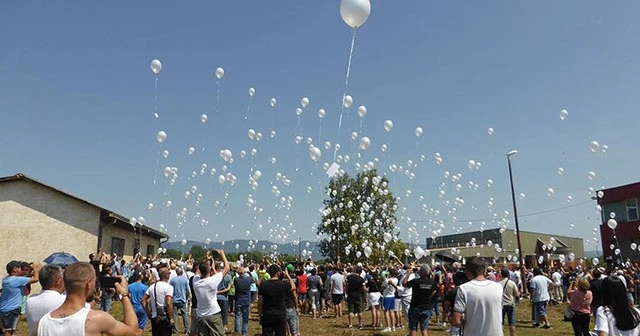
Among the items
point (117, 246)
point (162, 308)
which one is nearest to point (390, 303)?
point (162, 308)

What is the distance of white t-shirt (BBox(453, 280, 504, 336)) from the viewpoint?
4.49 meters

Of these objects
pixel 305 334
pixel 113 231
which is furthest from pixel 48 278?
pixel 113 231

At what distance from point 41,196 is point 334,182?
1421 inches

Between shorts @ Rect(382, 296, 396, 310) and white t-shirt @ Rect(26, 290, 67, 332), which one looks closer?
white t-shirt @ Rect(26, 290, 67, 332)

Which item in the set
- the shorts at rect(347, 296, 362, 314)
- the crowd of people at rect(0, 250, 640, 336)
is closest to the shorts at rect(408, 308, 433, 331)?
the crowd of people at rect(0, 250, 640, 336)

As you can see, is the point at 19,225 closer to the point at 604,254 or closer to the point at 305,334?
the point at 305,334

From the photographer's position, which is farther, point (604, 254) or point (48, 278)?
point (604, 254)

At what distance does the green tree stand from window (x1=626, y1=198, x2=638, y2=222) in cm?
1893

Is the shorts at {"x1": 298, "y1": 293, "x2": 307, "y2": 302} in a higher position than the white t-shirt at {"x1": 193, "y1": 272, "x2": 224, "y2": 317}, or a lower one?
lower

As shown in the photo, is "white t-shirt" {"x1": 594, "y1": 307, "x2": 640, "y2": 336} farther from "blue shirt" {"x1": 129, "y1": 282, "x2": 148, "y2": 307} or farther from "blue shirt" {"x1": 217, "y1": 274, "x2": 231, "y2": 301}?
"blue shirt" {"x1": 217, "y1": 274, "x2": 231, "y2": 301}

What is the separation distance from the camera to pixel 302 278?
14742 mm

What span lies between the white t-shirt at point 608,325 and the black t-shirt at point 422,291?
193 inches

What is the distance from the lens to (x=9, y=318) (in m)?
7.43

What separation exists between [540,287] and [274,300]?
8843 millimetres
